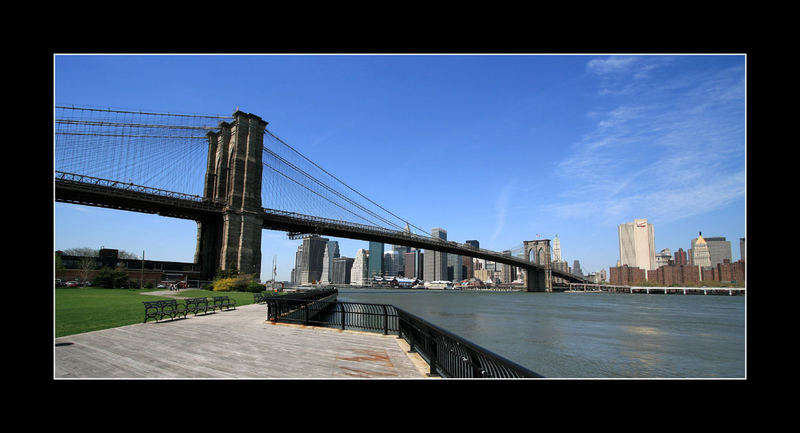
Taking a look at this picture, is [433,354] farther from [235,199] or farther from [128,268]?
[128,268]

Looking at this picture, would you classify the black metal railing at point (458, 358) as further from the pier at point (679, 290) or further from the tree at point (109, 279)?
the pier at point (679, 290)

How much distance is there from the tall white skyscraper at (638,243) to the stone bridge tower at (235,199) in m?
109

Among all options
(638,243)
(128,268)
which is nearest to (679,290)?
(638,243)

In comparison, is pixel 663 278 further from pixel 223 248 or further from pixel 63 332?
pixel 63 332

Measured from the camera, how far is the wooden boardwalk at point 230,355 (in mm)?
6730

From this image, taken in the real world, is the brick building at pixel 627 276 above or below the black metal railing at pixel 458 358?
below

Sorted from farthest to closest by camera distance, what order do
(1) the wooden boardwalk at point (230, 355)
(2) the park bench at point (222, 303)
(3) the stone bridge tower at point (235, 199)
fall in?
(3) the stone bridge tower at point (235, 199) < (2) the park bench at point (222, 303) < (1) the wooden boardwalk at point (230, 355)

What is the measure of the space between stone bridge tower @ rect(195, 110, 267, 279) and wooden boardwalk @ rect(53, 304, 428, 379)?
3707 centimetres

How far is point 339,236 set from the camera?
211 ft

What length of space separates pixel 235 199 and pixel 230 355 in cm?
4487

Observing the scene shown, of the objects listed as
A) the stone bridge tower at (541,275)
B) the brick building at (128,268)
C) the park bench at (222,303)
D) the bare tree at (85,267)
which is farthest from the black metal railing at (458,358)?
the stone bridge tower at (541,275)

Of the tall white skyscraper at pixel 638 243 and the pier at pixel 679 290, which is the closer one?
the tall white skyscraper at pixel 638 243

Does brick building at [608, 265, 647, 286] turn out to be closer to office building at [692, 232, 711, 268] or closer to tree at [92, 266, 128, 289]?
office building at [692, 232, 711, 268]

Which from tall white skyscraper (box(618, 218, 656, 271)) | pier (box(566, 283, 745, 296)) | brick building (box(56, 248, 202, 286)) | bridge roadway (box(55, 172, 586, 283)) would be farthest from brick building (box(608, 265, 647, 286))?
brick building (box(56, 248, 202, 286))
